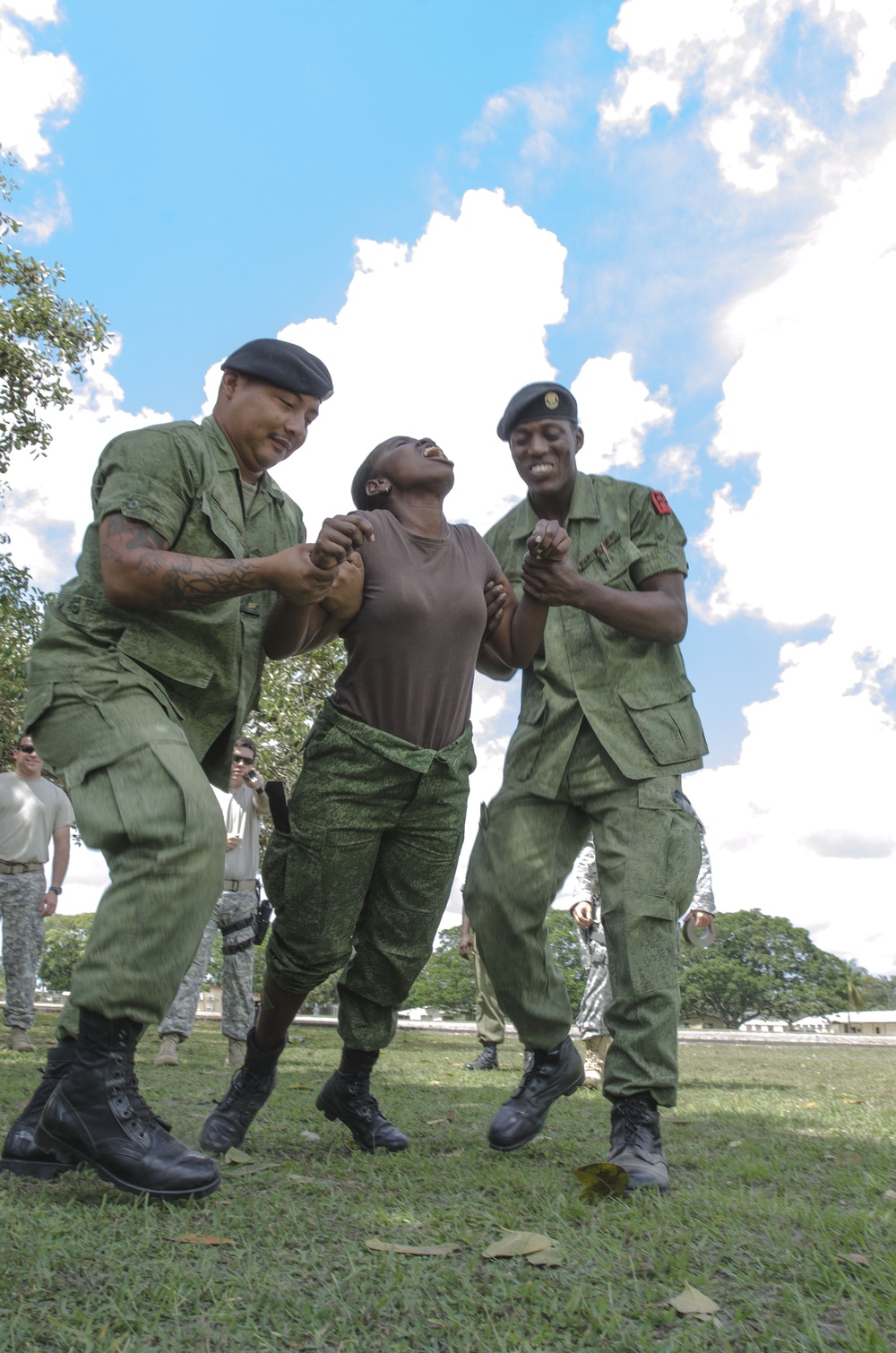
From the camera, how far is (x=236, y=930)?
8.11 metres

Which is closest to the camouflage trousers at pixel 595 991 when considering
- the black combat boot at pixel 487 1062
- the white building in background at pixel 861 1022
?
the black combat boot at pixel 487 1062

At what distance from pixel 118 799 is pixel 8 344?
1326cm

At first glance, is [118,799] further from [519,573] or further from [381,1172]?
[519,573]

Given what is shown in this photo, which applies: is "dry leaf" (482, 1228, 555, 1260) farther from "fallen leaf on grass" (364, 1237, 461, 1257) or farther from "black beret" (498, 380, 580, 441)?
"black beret" (498, 380, 580, 441)

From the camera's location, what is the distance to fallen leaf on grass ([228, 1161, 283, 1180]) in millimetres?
3181

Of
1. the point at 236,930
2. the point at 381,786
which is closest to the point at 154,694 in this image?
the point at 381,786

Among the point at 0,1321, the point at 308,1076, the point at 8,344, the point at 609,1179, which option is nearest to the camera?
the point at 0,1321

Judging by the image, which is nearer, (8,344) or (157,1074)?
(157,1074)

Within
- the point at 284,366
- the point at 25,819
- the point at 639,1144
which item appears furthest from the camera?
the point at 25,819

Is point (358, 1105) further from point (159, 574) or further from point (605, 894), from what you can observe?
point (159, 574)

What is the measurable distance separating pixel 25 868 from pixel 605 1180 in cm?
692

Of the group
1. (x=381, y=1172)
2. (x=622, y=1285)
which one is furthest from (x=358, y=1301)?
(x=381, y=1172)

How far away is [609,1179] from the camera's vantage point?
296cm

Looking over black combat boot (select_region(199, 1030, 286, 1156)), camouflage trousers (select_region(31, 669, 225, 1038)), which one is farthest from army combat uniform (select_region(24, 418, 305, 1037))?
black combat boot (select_region(199, 1030, 286, 1156))
